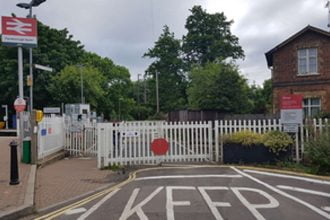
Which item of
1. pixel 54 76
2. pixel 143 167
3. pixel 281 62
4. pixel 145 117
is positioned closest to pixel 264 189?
pixel 143 167

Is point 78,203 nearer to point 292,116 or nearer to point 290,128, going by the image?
point 290,128

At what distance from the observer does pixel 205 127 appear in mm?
13547

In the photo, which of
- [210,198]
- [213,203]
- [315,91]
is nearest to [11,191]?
[210,198]

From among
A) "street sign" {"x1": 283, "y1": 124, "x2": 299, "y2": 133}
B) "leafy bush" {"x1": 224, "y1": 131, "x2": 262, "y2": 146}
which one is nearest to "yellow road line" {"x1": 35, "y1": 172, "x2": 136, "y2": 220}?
"leafy bush" {"x1": 224, "y1": 131, "x2": 262, "y2": 146}

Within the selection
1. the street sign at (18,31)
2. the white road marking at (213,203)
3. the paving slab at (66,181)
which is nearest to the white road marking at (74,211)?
the paving slab at (66,181)

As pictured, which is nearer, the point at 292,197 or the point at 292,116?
the point at 292,197

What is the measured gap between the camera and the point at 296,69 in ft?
87.8

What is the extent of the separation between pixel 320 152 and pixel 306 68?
16.5 metres

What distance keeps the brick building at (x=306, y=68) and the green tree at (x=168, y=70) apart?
34.5m

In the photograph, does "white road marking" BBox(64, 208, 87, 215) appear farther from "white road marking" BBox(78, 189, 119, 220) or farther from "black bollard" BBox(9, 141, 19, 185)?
"black bollard" BBox(9, 141, 19, 185)

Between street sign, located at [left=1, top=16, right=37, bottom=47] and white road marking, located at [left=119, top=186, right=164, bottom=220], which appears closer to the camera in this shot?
white road marking, located at [left=119, top=186, right=164, bottom=220]

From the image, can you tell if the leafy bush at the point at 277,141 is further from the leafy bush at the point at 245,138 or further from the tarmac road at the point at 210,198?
the tarmac road at the point at 210,198

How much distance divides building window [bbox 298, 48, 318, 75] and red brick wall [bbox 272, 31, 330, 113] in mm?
238

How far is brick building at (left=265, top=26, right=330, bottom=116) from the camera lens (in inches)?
1026
